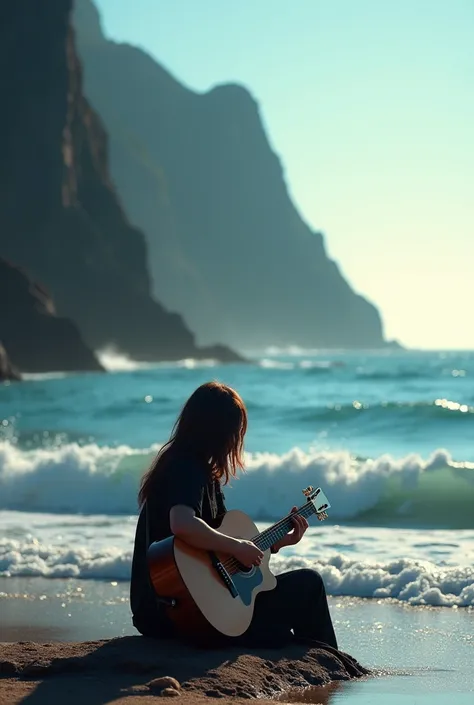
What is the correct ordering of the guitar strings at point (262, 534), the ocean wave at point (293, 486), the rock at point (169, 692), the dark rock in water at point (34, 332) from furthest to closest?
1. the dark rock in water at point (34, 332)
2. the ocean wave at point (293, 486)
3. the guitar strings at point (262, 534)
4. the rock at point (169, 692)

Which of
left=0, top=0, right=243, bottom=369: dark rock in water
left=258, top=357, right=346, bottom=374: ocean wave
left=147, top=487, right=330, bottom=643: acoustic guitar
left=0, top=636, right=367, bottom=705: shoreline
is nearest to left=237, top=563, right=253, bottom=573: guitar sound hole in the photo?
left=147, top=487, right=330, bottom=643: acoustic guitar

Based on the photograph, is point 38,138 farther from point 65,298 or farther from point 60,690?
point 60,690

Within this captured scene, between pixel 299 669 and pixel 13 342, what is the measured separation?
5991cm

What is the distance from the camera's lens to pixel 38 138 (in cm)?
7425

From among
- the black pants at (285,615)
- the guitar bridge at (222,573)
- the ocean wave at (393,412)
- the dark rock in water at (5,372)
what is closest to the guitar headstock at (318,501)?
the black pants at (285,615)

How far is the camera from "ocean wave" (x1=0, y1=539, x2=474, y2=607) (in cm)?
718

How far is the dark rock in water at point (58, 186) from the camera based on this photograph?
244 ft

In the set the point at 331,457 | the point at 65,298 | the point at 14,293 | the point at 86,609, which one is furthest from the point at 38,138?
the point at 86,609

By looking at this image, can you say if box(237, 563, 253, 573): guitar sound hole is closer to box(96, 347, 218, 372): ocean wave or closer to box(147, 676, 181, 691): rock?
box(147, 676, 181, 691): rock

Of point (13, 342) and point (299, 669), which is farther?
point (13, 342)

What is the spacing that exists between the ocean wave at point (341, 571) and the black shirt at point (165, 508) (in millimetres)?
2823

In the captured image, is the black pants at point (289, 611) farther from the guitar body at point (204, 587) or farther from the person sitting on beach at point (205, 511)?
the guitar body at point (204, 587)

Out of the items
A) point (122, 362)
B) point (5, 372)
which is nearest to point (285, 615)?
point (5, 372)

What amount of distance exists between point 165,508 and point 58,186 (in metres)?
71.5
